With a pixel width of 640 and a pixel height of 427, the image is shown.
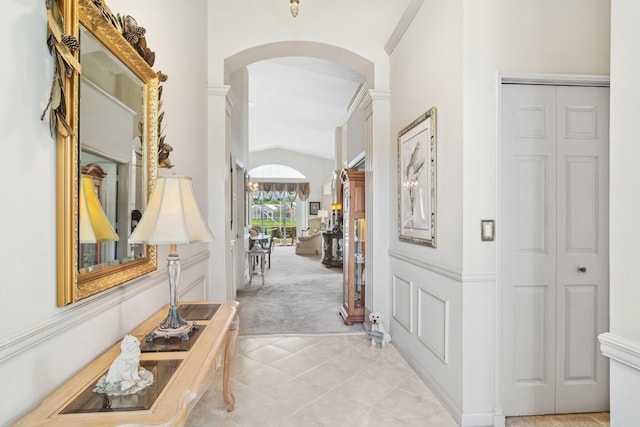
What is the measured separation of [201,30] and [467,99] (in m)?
2.45

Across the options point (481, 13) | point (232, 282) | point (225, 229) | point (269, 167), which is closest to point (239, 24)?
point (225, 229)

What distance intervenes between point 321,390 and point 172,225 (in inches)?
70.6

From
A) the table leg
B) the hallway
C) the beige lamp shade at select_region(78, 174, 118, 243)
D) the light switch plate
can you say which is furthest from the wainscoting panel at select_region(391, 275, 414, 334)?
the beige lamp shade at select_region(78, 174, 118, 243)

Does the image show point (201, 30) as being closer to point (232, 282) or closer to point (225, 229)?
point (225, 229)

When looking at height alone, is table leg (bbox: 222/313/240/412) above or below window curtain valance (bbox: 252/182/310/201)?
below

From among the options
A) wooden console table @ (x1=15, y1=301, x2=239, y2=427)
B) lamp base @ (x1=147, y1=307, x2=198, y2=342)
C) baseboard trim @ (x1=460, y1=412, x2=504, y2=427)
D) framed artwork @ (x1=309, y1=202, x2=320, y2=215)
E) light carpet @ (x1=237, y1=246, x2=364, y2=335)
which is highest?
framed artwork @ (x1=309, y1=202, x2=320, y2=215)

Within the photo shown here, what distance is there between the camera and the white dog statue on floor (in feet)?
11.3

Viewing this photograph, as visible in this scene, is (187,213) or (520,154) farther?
(520,154)

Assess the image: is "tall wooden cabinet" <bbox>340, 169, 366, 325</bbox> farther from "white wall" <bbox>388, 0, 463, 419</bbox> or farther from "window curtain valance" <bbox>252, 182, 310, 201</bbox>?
"window curtain valance" <bbox>252, 182, 310, 201</bbox>

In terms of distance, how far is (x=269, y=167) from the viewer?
1505cm

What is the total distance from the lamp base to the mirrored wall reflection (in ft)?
1.13
